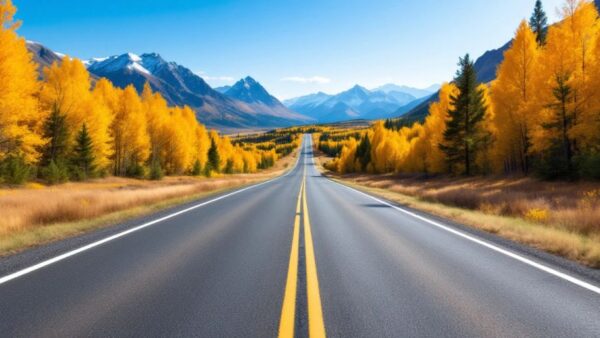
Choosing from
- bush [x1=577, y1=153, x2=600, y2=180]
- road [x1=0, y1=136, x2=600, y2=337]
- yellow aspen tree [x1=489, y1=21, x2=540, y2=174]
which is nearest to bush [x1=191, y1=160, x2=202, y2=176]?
yellow aspen tree [x1=489, y1=21, x2=540, y2=174]

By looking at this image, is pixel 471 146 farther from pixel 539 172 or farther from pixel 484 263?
pixel 484 263

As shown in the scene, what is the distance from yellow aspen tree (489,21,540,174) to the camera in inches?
1166

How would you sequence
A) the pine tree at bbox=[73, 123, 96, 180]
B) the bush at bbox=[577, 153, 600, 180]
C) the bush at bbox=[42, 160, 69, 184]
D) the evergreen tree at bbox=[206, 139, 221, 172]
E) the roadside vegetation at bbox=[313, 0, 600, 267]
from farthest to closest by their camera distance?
1. the evergreen tree at bbox=[206, 139, 221, 172]
2. the pine tree at bbox=[73, 123, 96, 180]
3. the bush at bbox=[42, 160, 69, 184]
4. the bush at bbox=[577, 153, 600, 180]
5. the roadside vegetation at bbox=[313, 0, 600, 267]

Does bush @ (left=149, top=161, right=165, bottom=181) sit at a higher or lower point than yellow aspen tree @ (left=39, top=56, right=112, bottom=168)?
lower

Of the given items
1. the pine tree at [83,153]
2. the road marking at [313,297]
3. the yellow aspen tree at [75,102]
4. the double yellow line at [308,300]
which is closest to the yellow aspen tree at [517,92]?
the road marking at [313,297]

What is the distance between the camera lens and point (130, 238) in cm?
803

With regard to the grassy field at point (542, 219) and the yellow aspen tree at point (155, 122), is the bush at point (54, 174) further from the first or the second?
the grassy field at point (542, 219)

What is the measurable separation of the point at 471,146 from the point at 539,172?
11759 mm

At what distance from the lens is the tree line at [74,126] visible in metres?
24.2

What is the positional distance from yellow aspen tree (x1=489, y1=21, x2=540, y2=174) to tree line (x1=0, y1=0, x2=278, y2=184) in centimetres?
3894

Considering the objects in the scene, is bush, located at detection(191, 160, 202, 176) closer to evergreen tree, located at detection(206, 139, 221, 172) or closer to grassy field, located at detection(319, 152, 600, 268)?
evergreen tree, located at detection(206, 139, 221, 172)

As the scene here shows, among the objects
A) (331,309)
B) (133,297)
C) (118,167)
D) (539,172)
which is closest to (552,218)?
(331,309)

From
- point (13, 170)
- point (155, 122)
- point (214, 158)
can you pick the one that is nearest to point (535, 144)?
point (13, 170)

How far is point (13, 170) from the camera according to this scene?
86.9ft
